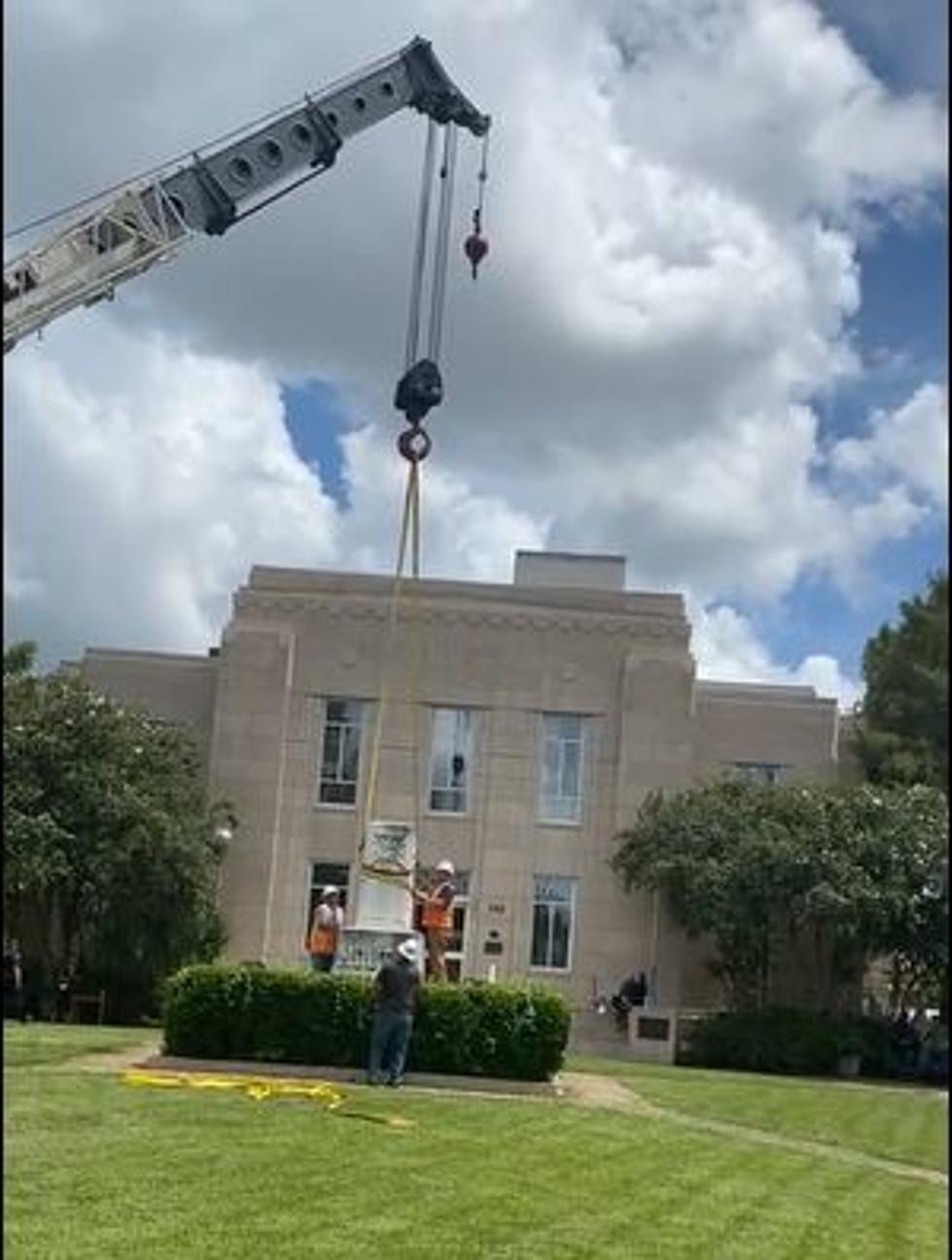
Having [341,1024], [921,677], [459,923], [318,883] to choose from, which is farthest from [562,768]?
[921,677]

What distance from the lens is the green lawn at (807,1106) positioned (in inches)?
795

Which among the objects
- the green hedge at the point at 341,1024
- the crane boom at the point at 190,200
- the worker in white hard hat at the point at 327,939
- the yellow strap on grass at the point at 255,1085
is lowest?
the yellow strap on grass at the point at 255,1085

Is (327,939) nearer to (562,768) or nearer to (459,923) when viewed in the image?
(459,923)

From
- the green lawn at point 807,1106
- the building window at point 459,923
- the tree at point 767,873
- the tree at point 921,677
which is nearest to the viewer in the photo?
the tree at point 921,677

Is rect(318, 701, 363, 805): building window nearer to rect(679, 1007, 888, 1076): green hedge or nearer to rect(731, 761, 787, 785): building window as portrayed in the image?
rect(731, 761, 787, 785): building window

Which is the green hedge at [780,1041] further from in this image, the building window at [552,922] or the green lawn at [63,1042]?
the green lawn at [63,1042]

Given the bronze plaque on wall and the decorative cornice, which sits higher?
the decorative cornice

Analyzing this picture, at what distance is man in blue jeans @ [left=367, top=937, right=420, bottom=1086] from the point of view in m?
20.8

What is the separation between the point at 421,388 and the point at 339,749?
132 ft

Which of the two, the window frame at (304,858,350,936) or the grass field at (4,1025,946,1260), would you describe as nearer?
the grass field at (4,1025,946,1260)

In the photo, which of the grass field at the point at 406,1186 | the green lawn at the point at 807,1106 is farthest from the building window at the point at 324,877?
the grass field at the point at 406,1186

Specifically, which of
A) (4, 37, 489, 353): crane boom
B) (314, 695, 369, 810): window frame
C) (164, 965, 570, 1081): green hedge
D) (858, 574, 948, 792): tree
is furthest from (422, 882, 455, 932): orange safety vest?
(314, 695, 369, 810): window frame

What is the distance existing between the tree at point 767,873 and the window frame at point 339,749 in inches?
277

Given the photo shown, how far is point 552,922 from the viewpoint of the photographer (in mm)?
48219
